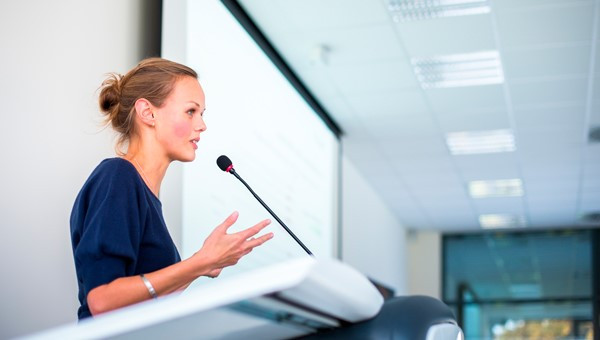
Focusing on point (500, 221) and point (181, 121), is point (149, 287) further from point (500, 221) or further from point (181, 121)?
point (500, 221)

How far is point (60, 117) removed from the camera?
2676 mm

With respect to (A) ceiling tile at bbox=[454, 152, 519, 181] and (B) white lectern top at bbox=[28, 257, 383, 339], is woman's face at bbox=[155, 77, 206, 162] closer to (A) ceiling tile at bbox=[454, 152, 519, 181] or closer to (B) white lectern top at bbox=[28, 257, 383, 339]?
(B) white lectern top at bbox=[28, 257, 383, 339]

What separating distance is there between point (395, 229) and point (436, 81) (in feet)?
13.4

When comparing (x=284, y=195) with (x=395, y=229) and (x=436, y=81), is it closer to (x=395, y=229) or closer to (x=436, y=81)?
(x=436, y=81)

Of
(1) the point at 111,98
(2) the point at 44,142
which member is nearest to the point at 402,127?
(2) the point at 44,142

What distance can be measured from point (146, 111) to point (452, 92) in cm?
422

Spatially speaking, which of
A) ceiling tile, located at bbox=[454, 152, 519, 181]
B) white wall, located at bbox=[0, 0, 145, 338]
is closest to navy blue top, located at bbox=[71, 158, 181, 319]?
white wall, located at bbox=[0, 0, 145, 338]

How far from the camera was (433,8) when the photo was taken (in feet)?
13.6

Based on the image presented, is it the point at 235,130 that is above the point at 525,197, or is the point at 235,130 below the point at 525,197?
below

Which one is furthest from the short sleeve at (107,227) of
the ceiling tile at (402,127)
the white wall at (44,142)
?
the ceiling tile at (402,127)

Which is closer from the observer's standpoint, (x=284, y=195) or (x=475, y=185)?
(x=284, y=195)

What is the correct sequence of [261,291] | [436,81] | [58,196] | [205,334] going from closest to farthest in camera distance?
[261,291] → [205,334] → [58,196] → [436,81]

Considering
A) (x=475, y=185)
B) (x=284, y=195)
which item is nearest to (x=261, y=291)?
(x=284, y=195)

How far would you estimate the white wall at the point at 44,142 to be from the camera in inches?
93.5
